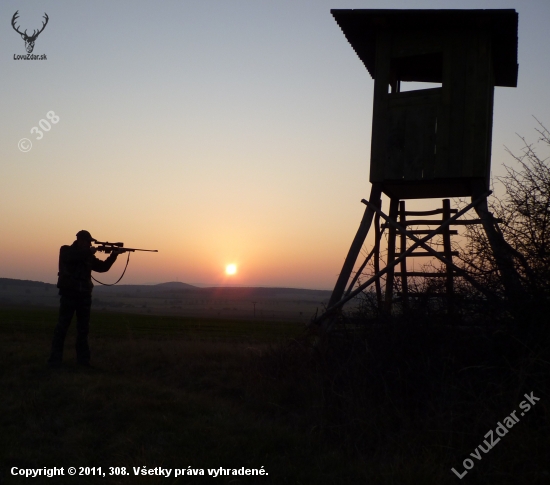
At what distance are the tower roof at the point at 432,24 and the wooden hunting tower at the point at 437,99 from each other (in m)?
0.02

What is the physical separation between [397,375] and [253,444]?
1.85 metres

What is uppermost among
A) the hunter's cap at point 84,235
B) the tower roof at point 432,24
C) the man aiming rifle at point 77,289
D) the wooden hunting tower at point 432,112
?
the tower roof at point 432,24

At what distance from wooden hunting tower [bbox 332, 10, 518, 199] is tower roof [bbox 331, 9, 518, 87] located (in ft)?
0.05

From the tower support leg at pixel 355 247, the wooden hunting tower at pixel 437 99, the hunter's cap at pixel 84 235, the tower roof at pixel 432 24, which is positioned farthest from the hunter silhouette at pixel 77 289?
the tower roof at pixel 432 24

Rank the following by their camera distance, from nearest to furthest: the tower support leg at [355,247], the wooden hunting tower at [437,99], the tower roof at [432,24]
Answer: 1. the tower roof at [432,24]
2. the wooden hunting tower at [437,99]
3. the tower support leg at [355,247]

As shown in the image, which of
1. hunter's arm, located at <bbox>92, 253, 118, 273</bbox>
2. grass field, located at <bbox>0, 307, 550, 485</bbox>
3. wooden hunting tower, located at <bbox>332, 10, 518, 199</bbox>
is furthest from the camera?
hunter's arm, located at <bbox>92, 253, 118, 273</bbox>

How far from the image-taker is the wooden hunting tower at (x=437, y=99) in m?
8.67

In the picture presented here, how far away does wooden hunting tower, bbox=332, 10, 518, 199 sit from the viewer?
28.5 feet

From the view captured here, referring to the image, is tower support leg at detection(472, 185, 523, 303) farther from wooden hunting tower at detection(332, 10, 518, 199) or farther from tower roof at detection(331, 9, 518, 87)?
tower roof at detection(331, 9, 518, 87)

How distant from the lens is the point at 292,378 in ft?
26.0

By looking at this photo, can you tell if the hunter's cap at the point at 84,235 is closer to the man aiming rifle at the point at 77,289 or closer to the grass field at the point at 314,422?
the man aiming rifle at the point at 77,289

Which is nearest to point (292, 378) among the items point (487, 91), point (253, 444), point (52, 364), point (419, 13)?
point (253, 444)

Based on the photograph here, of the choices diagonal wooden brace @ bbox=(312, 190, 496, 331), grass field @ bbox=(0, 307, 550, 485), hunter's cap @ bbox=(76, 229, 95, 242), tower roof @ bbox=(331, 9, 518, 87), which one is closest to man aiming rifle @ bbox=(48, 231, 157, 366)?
hunter's cap @ bbox=(76, 229, 95, 242)

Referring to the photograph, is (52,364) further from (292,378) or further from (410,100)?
(410,100)
